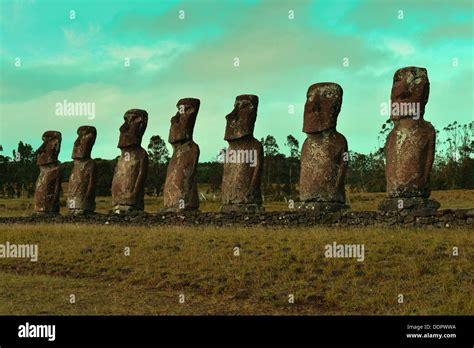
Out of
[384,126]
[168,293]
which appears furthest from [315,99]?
[384,126]

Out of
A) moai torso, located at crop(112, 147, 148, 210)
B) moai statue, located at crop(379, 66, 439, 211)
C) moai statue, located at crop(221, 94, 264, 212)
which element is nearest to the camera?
moai statue, located at crop(379, 66, 439, 211)

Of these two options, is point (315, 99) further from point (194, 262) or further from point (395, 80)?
point (194, 262)

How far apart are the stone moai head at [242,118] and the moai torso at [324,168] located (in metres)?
2.34

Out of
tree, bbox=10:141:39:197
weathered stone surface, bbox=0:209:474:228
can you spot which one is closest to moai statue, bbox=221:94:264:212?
weathered stone surface, bbox=0:209:474:228

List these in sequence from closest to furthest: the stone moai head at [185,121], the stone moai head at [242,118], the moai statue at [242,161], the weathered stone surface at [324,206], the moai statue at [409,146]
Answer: the moai statue at [409,146]
the weathered stone surface at [324,206]
the moai statue at [242,161]
the stone moai head at [242,118]
the stone moai head at [185,121]

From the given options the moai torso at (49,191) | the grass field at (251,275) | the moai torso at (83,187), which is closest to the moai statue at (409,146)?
the grass field at (251,275)

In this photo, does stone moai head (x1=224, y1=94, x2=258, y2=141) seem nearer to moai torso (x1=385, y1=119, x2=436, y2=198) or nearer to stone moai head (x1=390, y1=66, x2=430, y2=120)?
stone moai head (x1=390, y1=66, x2=430, y2=120)

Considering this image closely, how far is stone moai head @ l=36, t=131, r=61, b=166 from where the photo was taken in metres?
25.1

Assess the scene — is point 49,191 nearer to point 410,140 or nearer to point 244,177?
point 244,177

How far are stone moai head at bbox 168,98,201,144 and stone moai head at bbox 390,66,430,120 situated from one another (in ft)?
23.2

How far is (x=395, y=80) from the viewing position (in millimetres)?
16734

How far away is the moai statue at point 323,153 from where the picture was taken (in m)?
17.5

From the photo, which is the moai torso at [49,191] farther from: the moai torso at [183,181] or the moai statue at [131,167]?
the moai torso at [183,181]

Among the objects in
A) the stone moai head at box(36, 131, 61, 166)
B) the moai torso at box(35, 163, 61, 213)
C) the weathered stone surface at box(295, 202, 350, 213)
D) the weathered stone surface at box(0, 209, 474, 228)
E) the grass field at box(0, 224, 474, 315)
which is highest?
the stone moai head at box(36, 131, 61, 166)
